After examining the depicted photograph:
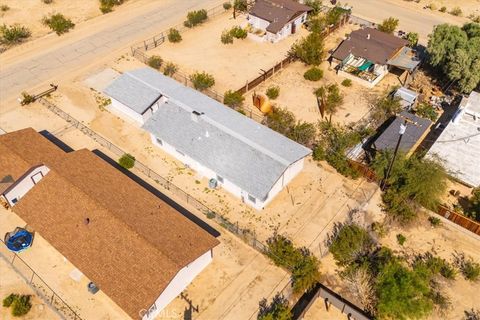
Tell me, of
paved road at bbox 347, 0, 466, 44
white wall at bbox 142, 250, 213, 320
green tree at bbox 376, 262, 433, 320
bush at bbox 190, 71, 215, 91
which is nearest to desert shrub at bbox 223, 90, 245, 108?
bush at bbox 190, 71, 215, 91

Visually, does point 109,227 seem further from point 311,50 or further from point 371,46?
point 371,46

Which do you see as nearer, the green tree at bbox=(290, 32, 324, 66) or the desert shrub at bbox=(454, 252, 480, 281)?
the desert shrub at bbox=(454, 252, 480, 281)

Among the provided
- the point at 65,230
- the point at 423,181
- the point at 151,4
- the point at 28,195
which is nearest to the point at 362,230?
the point at 423,181

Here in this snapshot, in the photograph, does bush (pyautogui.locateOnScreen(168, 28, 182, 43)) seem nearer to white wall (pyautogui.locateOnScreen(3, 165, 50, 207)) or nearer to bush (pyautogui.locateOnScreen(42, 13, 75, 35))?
bush (pyautogui.locateOnScreen(42, 13, 75, 35))

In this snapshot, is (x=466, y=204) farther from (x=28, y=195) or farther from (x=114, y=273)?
(x=28, y=195)

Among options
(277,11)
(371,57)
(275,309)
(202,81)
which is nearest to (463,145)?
(371,57)
